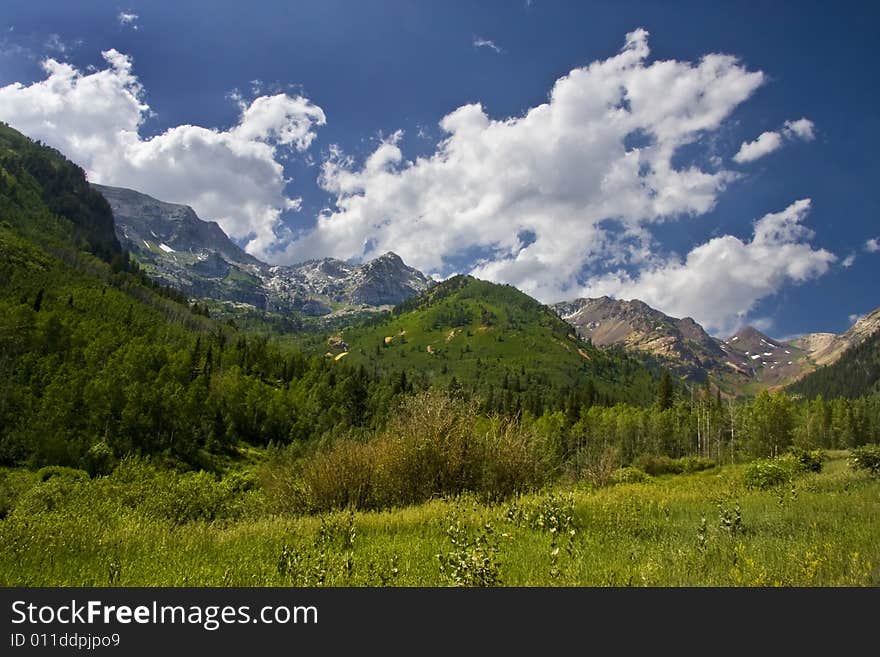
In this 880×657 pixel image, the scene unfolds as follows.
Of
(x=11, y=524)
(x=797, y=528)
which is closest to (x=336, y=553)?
(x=11, y=524)

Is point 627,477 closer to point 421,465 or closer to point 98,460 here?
point 421,465

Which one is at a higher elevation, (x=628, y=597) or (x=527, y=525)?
(x=628, y=597)

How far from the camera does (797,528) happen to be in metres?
10.0

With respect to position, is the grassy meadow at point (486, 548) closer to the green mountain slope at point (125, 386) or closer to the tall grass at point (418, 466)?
the tall grass at point (418, 466)

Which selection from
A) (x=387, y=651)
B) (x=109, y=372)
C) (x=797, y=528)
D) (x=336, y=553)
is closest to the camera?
(x=387, y=651)

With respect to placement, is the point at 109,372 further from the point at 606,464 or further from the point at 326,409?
the point at 606,464

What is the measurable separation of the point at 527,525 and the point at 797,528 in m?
5.47

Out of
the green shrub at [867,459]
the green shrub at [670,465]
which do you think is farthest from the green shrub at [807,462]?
the green shrub at [670,465]

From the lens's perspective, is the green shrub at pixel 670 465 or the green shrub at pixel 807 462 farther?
the green shrub at pixel 670 465

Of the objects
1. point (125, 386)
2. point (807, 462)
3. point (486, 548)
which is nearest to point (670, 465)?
point (807, 462)

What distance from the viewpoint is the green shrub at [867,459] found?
66.3 ft

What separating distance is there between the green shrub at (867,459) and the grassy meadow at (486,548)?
8.24m

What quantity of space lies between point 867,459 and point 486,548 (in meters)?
22.1

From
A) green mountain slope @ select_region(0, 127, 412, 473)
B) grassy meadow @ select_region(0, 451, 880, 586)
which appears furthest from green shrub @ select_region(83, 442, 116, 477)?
grassy meadow @ select_region(0, 451, 880, 586)
